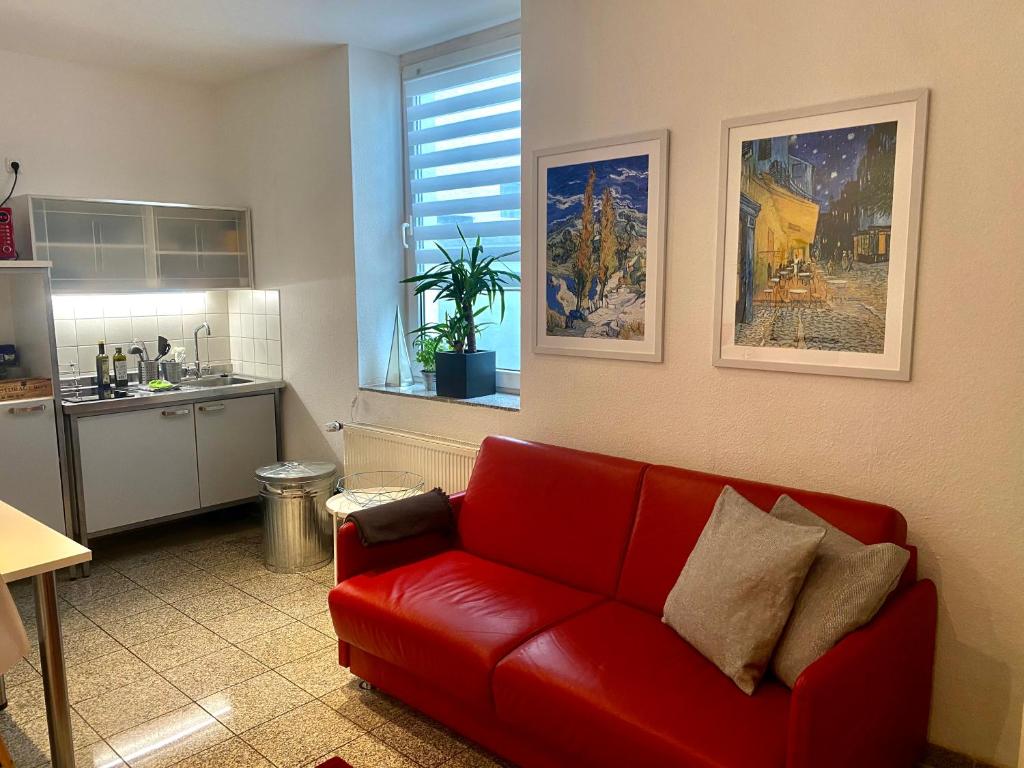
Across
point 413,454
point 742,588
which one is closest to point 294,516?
point 413,454

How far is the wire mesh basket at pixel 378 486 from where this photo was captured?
3.58 meters

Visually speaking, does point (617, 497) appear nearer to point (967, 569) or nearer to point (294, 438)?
point (967, 569)

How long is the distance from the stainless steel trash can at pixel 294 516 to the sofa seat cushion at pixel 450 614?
127 centimetres

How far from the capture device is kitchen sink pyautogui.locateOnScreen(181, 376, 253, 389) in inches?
180

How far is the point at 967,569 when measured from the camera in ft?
7.60

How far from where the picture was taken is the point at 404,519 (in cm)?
294

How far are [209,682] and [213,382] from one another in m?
2.22

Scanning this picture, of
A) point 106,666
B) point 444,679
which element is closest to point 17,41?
point 106,666

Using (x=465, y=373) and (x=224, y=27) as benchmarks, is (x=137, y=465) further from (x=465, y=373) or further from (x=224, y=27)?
(x=224, y=27)

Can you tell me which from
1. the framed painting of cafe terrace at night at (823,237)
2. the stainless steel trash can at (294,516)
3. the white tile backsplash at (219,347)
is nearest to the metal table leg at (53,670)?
the stainless steel trash can at (294,516)

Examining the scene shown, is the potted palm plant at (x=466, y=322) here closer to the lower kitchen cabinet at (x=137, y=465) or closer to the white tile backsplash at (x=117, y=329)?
the lower kitchen cabinet at (x=137, y=465)

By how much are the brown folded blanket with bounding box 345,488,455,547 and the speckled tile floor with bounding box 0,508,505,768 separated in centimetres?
58

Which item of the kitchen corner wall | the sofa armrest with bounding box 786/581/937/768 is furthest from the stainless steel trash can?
the sofa armrest with bounding box 786/581/937/768

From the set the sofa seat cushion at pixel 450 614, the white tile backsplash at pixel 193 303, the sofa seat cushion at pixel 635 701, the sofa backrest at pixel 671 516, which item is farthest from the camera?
the white tile backsplash at pixel 193 303
